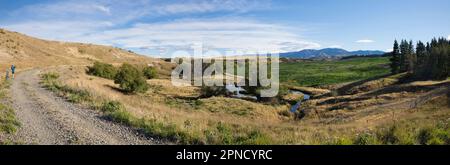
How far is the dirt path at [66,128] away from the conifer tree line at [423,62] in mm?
82314

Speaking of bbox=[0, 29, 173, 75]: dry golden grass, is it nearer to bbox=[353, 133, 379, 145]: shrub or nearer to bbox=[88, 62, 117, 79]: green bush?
bbox=[88, 62, 117, 79]: green bush

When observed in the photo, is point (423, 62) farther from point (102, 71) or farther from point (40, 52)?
point (40, 52)

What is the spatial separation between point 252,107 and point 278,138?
44312 mm

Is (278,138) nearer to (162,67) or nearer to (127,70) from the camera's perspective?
(127,70)

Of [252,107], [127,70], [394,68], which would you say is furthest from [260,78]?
[394,68]

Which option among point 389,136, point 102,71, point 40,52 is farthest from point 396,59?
point 389,136

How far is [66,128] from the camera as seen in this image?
593 inches

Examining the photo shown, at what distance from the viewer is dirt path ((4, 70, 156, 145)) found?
13290 mm

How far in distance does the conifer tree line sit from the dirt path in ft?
270

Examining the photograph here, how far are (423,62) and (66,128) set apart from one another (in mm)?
103366

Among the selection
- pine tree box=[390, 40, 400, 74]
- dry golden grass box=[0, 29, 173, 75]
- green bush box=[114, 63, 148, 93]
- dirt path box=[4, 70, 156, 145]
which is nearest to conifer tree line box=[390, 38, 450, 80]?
pine tree box=[390, 40, 400, 74]

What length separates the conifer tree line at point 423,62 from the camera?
272 ft

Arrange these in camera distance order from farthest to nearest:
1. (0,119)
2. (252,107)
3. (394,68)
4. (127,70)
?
(394,68)
(127,70)
(252,107)
(0,119)
